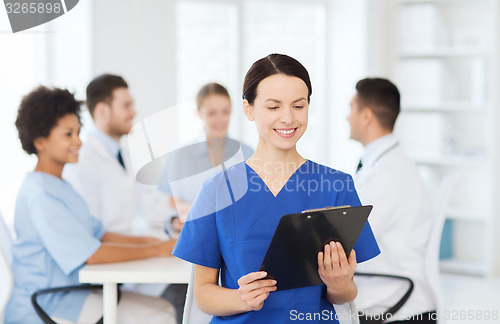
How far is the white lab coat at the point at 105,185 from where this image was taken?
271 centimetres

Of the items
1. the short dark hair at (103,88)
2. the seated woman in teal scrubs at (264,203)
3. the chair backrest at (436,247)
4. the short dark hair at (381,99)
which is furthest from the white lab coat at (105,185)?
the seated woman in teal scrubs at (264,203)

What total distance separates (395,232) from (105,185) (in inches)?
52.1

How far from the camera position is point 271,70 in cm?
136

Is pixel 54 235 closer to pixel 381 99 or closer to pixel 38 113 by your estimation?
pixel 38 113

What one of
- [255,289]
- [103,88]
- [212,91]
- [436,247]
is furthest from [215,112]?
[255,289]

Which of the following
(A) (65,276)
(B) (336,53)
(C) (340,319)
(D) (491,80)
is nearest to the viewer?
(C) (340,319)

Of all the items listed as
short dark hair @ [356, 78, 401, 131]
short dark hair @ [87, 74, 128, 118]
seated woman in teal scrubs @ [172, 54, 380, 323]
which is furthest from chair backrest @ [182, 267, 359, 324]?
short dark hair @ [87, 74, 128, 118]

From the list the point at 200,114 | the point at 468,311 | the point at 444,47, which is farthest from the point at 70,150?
the point at 444,47

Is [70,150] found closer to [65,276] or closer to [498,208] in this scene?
[65,276]

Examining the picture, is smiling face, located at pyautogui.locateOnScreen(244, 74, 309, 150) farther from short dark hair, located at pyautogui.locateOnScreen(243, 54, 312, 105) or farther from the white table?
the white table

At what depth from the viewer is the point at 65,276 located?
211 centimetres

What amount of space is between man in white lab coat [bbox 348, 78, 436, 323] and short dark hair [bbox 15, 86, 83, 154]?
1128 millimetres

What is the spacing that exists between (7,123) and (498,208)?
344cm

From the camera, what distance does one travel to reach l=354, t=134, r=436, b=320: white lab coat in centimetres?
214
